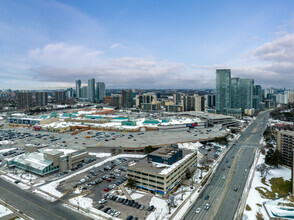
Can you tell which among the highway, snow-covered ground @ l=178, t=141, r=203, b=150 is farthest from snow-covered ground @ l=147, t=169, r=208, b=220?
snow-covered ground @ l=178, t=141, r=203, b=150

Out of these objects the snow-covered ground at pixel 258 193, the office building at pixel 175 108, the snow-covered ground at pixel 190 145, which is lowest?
the snow-covered ground at pixel 258 193

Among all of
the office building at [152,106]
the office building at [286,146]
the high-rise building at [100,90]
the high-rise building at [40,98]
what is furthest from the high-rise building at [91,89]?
the office building at [286,146]

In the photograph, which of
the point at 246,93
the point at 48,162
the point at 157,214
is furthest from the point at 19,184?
the point at 246,93

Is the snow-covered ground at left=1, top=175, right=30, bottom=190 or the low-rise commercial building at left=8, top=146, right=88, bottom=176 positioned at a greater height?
the low-rise commercial building at left=8, top=146, right=88, bottom=176

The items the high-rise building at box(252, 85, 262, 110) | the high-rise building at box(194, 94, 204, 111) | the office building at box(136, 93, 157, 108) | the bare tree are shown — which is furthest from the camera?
→ the office building at box(136, 93, 157, 108)

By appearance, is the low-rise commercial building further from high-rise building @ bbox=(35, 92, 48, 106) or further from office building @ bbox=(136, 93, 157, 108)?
high-rise building @ bbox=(35, 92, 48, 106)

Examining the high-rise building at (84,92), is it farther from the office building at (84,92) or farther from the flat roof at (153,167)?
the flat roof at (153,167)

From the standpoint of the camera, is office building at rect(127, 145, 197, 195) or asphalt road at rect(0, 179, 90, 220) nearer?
asphalt road at rect(0, 179, 90, 220)
